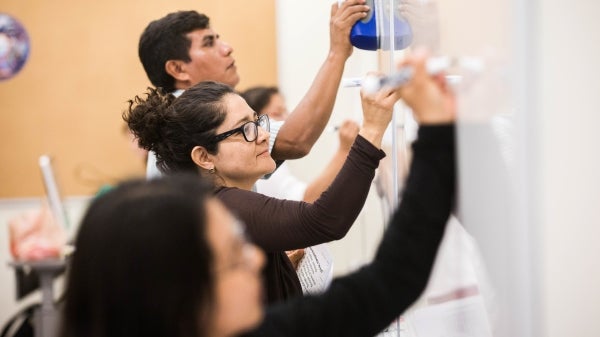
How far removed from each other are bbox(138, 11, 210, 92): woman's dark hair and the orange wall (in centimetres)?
171

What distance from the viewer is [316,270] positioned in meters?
1.32

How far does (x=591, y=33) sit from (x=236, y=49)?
3.08 m

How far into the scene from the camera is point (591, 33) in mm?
652

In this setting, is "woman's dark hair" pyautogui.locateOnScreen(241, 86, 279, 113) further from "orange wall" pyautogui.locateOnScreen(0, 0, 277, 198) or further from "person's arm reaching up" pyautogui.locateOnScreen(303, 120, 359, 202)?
"person's arm reaching up" pyautogui.locateOnScreen(303, 120, 359, 202)

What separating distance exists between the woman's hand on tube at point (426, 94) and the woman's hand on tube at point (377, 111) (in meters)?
0.29

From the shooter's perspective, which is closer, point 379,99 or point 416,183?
point 416,183

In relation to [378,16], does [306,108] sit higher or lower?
lower

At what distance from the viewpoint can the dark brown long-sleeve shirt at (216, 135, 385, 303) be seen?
103cm

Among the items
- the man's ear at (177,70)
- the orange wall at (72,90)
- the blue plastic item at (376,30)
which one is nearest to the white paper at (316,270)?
the blue plastic item at (376,30)

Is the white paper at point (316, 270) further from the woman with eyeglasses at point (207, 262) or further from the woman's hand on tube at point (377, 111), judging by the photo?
the woman with eyeglasses at point (207, 262)

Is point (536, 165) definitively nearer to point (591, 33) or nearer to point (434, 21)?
point (591, 33)

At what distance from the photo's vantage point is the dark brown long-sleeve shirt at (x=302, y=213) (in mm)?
1032

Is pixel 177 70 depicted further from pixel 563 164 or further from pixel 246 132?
pixel 563 164

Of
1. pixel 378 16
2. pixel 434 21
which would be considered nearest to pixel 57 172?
pixel 378 16
